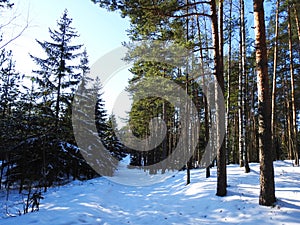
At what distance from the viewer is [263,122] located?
5.73 meters

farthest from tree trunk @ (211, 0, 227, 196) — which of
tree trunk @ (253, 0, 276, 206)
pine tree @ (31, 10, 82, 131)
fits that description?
pine tree @ (31, 10, 82, 131)

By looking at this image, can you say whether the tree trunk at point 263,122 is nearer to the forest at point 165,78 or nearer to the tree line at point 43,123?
the forest at point 165,78

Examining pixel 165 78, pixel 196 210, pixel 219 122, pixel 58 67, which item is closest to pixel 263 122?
pixel 219 122

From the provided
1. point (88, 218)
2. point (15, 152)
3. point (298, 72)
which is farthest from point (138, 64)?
point (298, 72)

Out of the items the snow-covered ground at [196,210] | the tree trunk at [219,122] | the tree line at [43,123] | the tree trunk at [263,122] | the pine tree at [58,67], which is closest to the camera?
the snow-covered ground at [196,210]

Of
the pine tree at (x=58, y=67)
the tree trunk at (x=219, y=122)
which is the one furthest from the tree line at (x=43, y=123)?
the tree trunk at (x=219, y=122)

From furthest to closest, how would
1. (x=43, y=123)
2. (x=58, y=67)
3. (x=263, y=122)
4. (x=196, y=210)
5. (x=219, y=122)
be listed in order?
1. (x=58, y=67)
2. (x=43, y=123)
3. (x=219, y=122)
4. (x=196, y=210)
5. (x=263, y=122)

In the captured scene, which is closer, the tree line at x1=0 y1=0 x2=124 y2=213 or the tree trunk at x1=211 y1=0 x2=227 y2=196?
the tree trunk at x1=211 y1=0 x2=227 y2=196

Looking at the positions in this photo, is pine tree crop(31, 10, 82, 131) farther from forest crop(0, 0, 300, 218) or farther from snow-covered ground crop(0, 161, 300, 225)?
snow-covered ground crop(0, 161, 300, 225)

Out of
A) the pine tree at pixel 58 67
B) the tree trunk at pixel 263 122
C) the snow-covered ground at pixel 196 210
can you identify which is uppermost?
the pine tree at pixel 58 67

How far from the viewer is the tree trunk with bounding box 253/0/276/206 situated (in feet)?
18.2

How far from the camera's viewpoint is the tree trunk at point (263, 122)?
5.54 meters

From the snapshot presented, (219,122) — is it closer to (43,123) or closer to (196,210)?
(196,210)

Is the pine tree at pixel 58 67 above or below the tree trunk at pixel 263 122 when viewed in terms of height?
above
